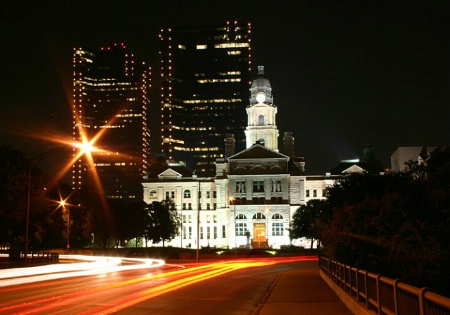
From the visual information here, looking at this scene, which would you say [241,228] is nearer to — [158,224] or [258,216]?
[258,216]

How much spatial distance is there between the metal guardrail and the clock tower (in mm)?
120145

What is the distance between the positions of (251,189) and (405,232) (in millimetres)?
109623

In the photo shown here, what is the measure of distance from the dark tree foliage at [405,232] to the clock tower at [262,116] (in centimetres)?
10124

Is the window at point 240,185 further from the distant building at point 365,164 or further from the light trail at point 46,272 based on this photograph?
the light trail at point 46,272

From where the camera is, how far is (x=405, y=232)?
22.2 m

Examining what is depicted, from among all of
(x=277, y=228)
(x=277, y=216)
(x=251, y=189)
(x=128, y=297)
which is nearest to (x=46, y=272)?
(x=128, y=297)

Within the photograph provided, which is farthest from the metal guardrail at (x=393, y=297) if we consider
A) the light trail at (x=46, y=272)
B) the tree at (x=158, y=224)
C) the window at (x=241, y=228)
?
the window at (x=241, y=228)

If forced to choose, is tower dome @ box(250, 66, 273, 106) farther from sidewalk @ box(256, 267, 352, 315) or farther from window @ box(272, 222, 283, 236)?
sidewalk @ box(256, 267, 352, 315)

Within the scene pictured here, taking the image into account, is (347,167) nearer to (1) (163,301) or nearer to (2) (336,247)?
(2) (336,247)

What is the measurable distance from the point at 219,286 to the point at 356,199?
12.9 meters

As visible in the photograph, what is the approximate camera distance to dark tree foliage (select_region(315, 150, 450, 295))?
44.6 feet

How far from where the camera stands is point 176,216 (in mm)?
125188

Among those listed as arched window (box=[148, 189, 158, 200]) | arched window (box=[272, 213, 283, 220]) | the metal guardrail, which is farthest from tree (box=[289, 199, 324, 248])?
the metal guardrail

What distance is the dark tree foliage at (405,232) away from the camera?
13.6m
